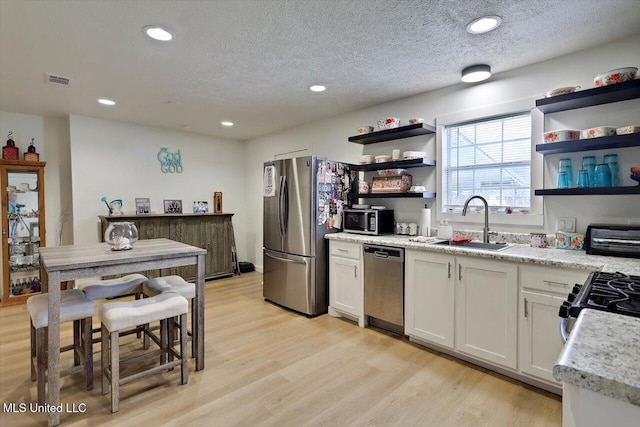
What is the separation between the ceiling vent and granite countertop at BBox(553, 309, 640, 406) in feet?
13.0

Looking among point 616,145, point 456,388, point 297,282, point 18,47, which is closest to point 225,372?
point 297,282

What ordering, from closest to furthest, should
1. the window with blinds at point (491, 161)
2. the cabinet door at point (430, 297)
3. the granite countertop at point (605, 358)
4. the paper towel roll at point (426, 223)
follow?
the granite countertop at point (605, 358) < the cabinet door at point (430, 297) < the window with blinds at point (491, 161) < the paper towel roll at point (426, 223)

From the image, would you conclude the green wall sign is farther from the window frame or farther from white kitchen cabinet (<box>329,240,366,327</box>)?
the window frame

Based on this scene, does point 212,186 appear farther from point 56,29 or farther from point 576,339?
point 576,339

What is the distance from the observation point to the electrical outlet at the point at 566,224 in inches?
99.4

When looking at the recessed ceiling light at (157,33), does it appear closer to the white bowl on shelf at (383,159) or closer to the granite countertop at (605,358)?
the white bowl on shelf at (383,159)

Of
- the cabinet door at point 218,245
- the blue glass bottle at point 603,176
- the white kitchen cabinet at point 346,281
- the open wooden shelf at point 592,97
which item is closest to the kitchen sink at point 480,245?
the blue glass bottle at point 603,176

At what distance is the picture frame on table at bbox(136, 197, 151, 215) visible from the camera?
485 centimetres

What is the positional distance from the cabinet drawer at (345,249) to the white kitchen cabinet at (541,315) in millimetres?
1475

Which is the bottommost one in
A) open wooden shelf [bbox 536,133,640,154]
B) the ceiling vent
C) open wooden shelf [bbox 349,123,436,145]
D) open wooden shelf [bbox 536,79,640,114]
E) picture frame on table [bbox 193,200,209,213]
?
picture frame on table [bbox 193,200,209,213]

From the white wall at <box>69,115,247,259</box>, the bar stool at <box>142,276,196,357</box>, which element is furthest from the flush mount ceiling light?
the white wall at <box>69,115,247,259</box>

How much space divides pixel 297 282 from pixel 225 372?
1404mm

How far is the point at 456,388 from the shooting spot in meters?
2.26

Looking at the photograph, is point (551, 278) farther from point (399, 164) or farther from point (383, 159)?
Answer: point (383, 159)
